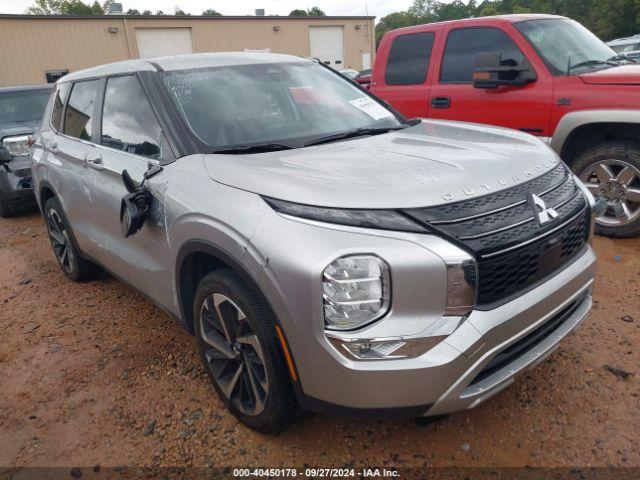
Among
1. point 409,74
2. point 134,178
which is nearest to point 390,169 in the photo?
point 134,178

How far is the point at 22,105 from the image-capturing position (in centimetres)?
785

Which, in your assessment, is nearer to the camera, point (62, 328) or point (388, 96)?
point (62, 328)

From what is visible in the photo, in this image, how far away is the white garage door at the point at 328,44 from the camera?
30.0 m

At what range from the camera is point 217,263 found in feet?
8.07

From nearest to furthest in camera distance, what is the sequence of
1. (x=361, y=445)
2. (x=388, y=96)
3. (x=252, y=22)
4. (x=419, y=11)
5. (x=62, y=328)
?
1. (x=361, y=445)
2. (x=62, y=328)
3. (x=388, y=96)
4. (x=252, y=22)
5. (x=419, y=11)

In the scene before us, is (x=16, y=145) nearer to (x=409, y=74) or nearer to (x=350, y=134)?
(x=409, y=74)

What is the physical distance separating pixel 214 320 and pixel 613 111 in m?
3.65

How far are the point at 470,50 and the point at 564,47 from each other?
2.78 feet

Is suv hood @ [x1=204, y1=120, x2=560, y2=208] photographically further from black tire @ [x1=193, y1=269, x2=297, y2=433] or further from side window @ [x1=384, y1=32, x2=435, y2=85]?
side window @ [x1=384, y1=32, x2=435, y2=85]

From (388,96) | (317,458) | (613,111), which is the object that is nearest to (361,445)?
(317,458)

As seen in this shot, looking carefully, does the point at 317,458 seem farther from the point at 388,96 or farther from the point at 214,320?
the point at 388,96

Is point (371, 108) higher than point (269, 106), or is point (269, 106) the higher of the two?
point (269, 106)

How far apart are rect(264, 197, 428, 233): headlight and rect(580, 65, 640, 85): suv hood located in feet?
11.0

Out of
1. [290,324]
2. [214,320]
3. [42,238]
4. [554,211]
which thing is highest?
[554,211]
